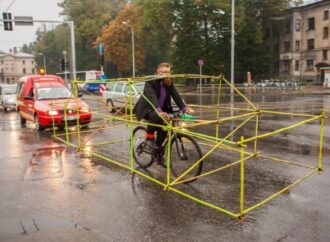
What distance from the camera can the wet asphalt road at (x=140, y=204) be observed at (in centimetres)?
477

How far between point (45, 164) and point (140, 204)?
11.7ft

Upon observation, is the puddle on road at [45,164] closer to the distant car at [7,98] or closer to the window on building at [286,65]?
the distant car at [7,98]

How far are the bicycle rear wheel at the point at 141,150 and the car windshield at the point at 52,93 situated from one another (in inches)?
293

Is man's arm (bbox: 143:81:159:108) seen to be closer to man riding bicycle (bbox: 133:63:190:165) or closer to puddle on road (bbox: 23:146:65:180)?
man riding bicycle (bbox: 133:63:190:165)

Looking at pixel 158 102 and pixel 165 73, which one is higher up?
pixel 165 73

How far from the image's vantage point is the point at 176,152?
22.8 ft

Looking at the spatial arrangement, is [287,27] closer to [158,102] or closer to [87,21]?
[87,21]

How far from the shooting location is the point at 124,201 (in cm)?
596

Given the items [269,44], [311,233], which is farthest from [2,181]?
[269,44]

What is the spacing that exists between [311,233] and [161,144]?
11.3ft

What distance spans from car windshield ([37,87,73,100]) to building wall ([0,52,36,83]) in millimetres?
128114

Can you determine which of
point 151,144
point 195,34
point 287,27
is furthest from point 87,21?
point 151,144

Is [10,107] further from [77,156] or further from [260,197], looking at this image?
[260,197]

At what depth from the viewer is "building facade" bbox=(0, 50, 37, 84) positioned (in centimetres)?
13788
